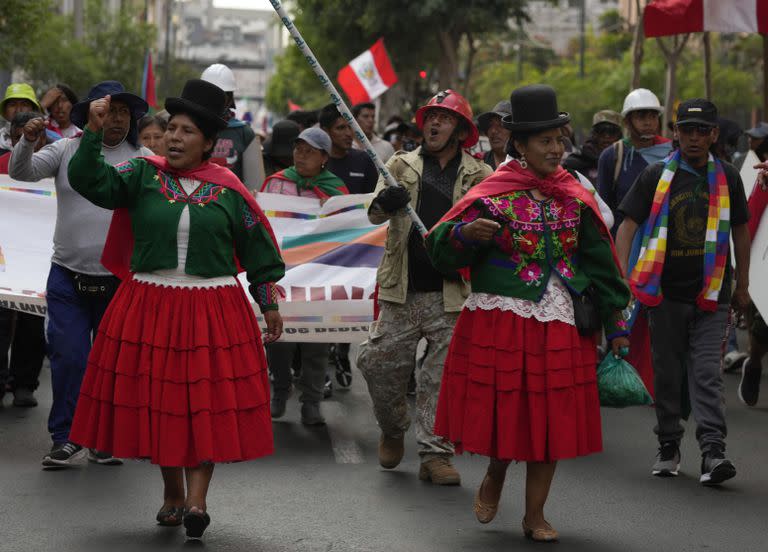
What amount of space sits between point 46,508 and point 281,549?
139 centimetres

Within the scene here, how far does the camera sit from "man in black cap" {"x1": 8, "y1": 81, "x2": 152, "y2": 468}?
8125 mm

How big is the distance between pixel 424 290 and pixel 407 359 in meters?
0.38

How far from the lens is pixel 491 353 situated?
651 cm

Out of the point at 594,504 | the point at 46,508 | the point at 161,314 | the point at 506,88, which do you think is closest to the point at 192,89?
the point at 161,314

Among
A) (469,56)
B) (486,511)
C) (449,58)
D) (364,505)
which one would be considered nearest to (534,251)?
(486,511)

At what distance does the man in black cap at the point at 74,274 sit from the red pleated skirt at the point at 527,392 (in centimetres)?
250

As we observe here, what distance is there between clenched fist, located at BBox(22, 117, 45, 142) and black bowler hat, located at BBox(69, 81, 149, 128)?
1.40ft

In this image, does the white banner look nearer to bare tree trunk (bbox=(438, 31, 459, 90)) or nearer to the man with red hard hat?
the man with red hard hat

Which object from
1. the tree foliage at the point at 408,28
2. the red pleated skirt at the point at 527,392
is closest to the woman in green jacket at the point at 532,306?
the red pleated skirt at the point at 527,392

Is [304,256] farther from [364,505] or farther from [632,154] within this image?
[364,505]

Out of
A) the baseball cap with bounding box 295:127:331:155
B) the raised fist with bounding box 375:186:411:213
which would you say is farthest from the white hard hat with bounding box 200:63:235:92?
the raised fist with bounding box 375:186:411:213

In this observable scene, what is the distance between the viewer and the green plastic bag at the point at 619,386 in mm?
6680

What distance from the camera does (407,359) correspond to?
26.6 ft

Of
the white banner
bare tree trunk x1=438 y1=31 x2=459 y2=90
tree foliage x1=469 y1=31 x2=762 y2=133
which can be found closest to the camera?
the white banner
